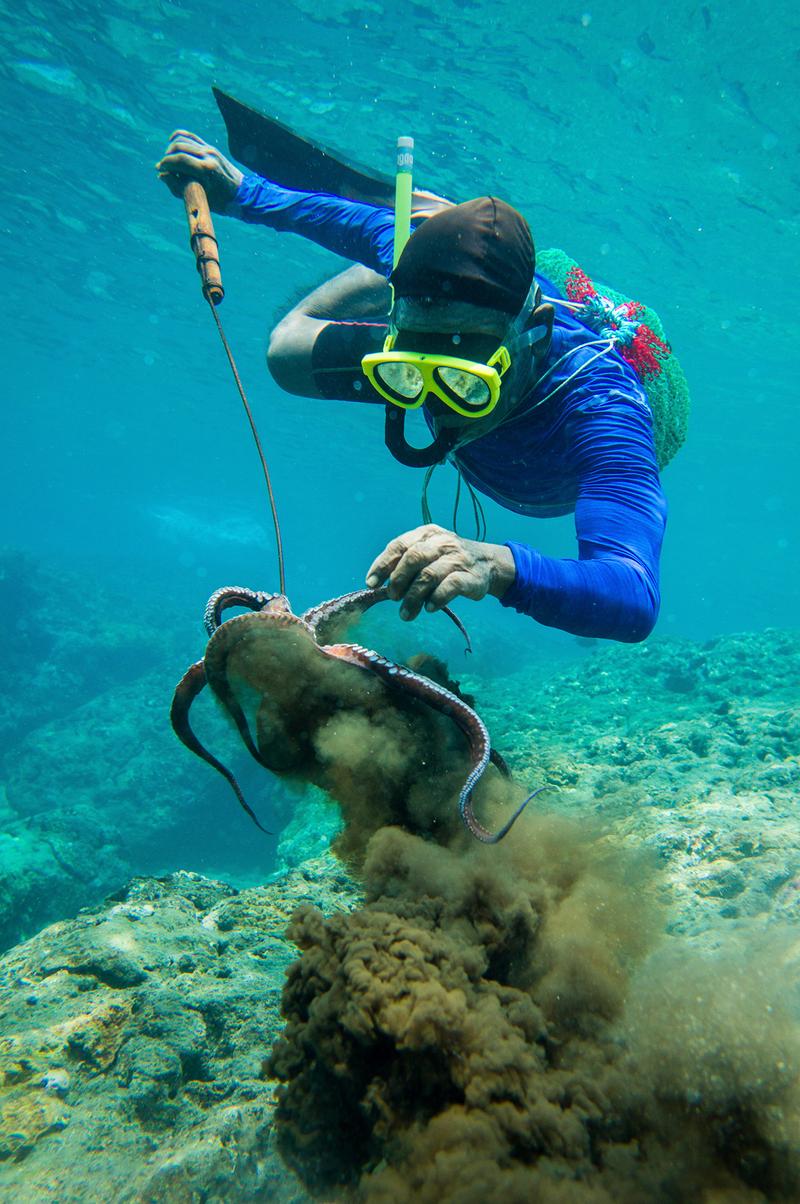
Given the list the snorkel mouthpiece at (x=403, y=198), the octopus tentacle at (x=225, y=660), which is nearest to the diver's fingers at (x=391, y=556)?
the octopus tentacle at (x=225, y=660)

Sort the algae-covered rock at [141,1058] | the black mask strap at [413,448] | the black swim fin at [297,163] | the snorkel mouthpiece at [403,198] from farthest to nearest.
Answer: the black swim fin at [297,163] → the snorkel mouthpiece at [403,198] → the black mask strap at [413,448] → the algae-covered rock at [141,1058]

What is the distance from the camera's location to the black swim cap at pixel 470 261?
9.50 feet

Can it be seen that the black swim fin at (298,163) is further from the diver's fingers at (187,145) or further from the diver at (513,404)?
the diver at (513,404)

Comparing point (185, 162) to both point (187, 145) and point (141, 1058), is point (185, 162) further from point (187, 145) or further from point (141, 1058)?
point (141, 1058)

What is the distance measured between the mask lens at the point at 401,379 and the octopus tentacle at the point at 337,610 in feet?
4.08

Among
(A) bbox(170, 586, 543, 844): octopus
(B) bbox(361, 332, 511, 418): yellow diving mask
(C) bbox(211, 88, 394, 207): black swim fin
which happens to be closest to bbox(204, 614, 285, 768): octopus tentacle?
(A) bbox(170, 586, 543, 844): octopus

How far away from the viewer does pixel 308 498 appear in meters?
90.6

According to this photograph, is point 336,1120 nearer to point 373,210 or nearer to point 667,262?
point 373,210

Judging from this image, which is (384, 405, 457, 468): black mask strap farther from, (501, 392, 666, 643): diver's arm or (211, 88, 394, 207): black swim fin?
(211, 88, 394, 207): black swim fin

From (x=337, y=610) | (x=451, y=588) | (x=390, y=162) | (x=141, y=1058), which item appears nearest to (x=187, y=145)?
(x=337, y=610)

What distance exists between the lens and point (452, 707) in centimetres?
204

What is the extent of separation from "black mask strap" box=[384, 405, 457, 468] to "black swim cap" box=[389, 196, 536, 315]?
0.59 m

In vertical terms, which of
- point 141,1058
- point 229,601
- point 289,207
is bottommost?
point 141,1058

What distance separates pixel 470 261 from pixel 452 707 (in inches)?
83.8
